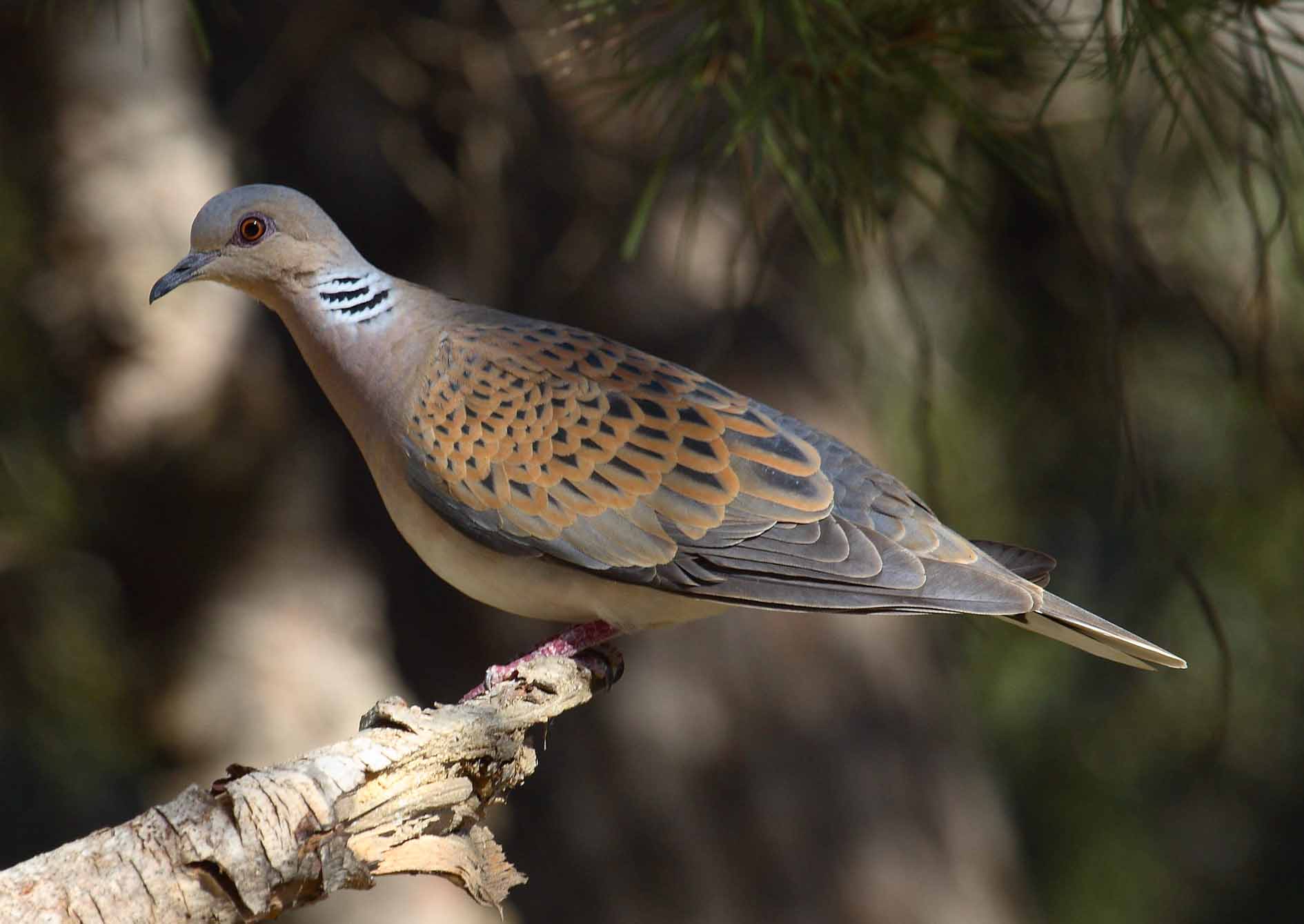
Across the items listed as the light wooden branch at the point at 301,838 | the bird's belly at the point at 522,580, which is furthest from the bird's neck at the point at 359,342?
the light wooden branch at the point at 301,838

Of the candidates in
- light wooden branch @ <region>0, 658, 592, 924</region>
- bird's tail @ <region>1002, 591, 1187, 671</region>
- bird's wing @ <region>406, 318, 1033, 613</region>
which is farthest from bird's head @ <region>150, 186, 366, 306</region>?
bird's tail @ <region>1002, 591, 1187, 671</region>

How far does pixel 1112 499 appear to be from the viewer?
18.1 ft

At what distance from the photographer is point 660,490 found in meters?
2.67

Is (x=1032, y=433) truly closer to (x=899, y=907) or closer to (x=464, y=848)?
(x=899, y=907)

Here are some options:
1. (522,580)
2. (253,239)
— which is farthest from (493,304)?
(522,580)

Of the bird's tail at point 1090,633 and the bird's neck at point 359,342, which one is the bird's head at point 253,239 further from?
the bird's tail at point 1090,633

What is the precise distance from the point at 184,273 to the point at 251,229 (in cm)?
14

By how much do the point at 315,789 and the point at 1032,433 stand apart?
4171 mm

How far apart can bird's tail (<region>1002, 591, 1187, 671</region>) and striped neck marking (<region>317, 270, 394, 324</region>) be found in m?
1.24

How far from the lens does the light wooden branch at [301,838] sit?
1813mm

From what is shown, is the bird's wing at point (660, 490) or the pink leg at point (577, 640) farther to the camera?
the pink leg at point (577, 640)

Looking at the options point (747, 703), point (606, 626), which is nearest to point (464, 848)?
point (606, 626)

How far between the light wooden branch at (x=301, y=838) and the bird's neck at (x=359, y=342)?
72 centimetres

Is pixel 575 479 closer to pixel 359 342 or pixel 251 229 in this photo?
pixel 359 342
